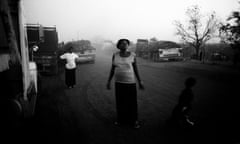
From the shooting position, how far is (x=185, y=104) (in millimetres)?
3168

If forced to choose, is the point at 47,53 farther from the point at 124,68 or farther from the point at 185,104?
the point at 185,104

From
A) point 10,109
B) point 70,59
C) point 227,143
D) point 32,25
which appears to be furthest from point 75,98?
point 32,25

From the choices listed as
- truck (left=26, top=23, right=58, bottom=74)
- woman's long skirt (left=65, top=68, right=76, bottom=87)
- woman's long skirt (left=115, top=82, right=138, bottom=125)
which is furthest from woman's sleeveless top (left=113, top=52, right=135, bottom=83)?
truck (left=26, top=23, right=58, bottom=74)

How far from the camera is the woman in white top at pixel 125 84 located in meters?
3.20

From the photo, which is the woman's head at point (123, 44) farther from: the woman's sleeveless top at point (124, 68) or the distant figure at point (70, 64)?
the distant figure at point (70, 64)

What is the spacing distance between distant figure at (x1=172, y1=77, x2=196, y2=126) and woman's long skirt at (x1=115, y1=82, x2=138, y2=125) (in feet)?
2.80

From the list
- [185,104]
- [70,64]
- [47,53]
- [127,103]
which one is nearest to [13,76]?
[127,103]

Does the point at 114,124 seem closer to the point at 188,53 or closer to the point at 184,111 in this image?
the point at 184,111

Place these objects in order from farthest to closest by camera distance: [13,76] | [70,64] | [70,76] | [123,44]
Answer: [70,76] → [70,64] → [123,44] → [13,76]

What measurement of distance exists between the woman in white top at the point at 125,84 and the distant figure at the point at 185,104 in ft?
2.80

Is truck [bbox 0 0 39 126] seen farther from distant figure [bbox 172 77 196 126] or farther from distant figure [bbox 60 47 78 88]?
distant figure [bbox 60 47 78 88]

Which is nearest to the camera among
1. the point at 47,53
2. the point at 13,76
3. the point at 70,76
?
the point at 13,76

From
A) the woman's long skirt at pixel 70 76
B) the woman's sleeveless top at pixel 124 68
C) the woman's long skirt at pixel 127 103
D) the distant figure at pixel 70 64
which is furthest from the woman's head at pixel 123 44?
the woman's long skirt at pixel 70 76

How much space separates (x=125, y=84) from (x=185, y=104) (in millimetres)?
1254
